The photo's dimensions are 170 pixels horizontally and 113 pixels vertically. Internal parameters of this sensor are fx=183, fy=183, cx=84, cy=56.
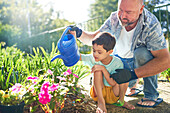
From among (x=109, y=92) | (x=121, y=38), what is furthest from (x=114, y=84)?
(x=121, y=38)

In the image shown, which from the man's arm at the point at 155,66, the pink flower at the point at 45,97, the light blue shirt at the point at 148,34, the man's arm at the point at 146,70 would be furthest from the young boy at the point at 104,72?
the pink flower at the point at 45,97

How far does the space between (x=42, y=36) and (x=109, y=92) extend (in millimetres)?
6116

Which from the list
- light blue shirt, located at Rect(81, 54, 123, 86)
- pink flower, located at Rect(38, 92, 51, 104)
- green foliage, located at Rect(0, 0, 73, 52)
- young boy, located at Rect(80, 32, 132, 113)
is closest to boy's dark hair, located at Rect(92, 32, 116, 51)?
young boy, located at Rect(80, 32, 132, 113)

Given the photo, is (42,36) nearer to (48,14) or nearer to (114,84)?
(114,84)

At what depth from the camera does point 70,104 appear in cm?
193

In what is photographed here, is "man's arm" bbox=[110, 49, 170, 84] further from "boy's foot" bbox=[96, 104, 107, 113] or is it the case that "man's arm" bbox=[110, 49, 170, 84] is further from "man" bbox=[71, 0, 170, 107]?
"boy's foot" bbox=[96, 104, 107, 113]

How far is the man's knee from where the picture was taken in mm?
1996

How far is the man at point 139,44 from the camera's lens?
181cm

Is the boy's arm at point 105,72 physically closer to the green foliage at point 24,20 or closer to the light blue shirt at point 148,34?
the light blue shirt at point 148,34

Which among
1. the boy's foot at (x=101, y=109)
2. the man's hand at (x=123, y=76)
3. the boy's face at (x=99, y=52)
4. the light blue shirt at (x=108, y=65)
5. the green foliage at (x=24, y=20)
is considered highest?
the green foliage at (x=24, y=20)

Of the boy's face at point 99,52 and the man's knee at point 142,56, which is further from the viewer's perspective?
the man's knee at point 142,56

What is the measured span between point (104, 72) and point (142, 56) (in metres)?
0.48

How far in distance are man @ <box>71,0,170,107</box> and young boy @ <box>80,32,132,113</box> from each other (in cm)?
13

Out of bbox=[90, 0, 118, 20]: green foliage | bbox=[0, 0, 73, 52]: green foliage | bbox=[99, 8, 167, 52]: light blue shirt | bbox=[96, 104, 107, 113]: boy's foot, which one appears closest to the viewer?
bbox=[96, 104, 107, 113]: boy's foot
